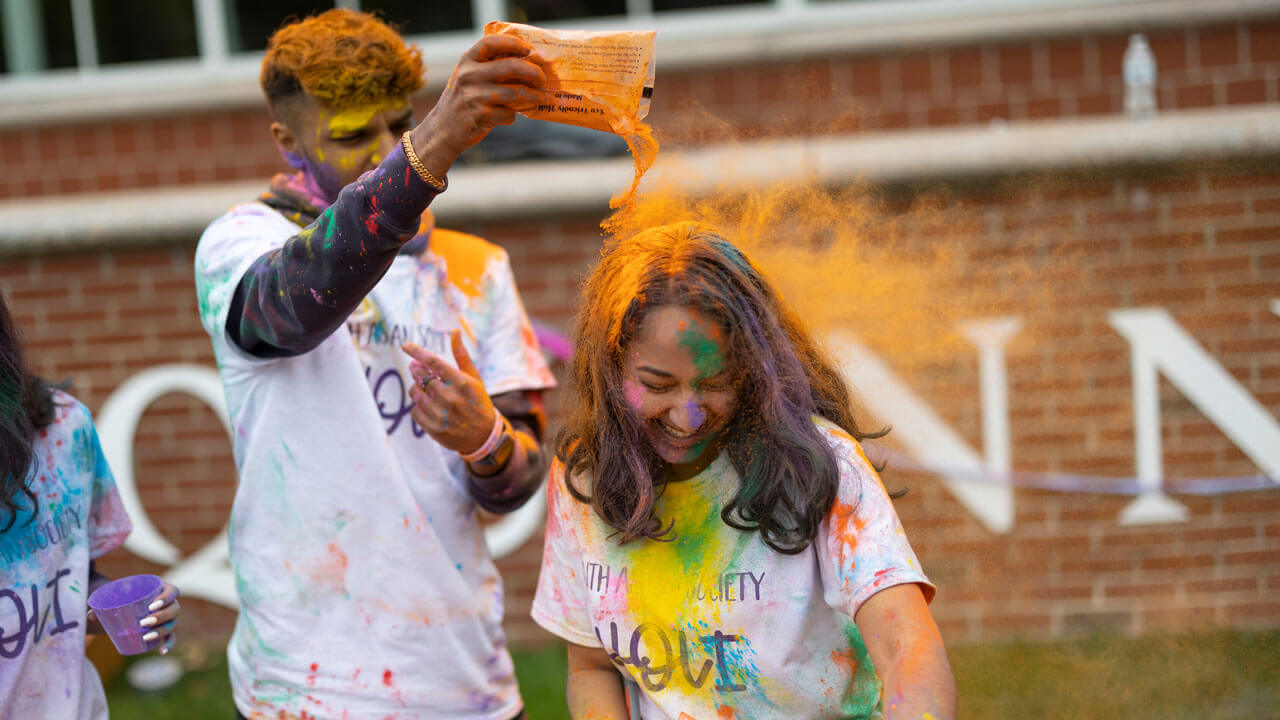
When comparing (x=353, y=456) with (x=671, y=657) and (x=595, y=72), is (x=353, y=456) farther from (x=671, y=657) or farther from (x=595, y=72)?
(x=595, y=72)

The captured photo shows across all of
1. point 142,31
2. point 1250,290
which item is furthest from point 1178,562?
point 142,31

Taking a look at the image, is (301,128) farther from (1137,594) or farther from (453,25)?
(1137,594)

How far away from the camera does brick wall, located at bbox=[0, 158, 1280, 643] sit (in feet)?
15.5

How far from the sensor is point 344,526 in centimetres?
223

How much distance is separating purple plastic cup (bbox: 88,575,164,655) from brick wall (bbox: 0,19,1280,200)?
3.15 m

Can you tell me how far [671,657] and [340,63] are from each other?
51.2 inches

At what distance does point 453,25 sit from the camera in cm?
552

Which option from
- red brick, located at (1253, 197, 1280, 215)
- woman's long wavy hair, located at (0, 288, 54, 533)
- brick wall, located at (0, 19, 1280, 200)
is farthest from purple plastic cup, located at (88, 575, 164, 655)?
red brick, located at (1253, 197, 1280, 215)

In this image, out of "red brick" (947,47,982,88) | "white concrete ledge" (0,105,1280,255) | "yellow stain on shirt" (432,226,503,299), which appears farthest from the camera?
"red brick" (947,47,982,88)

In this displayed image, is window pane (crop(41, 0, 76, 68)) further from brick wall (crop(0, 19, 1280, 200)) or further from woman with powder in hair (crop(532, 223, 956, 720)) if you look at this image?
woman with powder in hair (crop(532, 223, 956, 720))

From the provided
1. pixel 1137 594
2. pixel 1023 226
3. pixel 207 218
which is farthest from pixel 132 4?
pixel 1137 594

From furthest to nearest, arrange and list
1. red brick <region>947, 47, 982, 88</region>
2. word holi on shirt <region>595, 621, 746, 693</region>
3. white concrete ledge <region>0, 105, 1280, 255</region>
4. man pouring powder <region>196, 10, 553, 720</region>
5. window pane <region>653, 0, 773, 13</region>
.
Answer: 1. window pane <region>653, 0, 773, 13</region>
2. red brick <region>947, 47, 982, 88</region>
3. white concrete ledge <region>0, 105, 1280, 255</region>
4. man pouring powder <region>196, 10, 553, 720</region>
5. word holi on shirt <region>595, 621, 746, 693</region>

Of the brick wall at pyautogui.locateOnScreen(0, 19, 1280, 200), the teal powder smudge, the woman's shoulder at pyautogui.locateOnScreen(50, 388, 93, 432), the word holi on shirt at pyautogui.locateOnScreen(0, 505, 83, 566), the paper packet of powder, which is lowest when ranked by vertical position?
the word holi on shirt at pyautogui.locateOnScreen(0, 505, 83, 566)

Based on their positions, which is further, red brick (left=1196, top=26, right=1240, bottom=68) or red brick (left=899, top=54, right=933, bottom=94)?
red brick (left=899, top=54, right=933, bottom=94)
